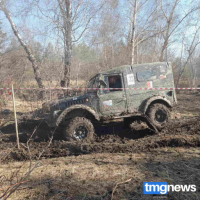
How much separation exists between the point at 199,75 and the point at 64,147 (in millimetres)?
49247

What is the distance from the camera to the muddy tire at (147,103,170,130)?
4793 millimetres

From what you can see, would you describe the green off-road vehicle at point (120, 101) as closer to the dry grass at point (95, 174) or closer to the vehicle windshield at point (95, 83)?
the vehicle windshield at point (95, 83)

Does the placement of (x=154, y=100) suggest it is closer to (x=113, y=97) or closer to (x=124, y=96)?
(x=124, y=96)

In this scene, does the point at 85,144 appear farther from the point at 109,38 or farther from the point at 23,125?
the point at 109,38

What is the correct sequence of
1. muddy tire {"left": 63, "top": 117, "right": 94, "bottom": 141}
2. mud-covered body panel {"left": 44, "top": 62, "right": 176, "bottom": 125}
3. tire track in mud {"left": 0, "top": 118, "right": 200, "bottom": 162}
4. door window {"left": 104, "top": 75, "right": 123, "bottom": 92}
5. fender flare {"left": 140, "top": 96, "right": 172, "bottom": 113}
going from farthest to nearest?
fender flare {"left": 140, "top": 96, "right": 172, "bottom": 113}, door window {"left": 104, "top": 75, "right": 123, "bottom": 92}, mud-covered body panel {"left": 44, "top": 62, "right": 176, "bottom": 125}, muddy tire {"left": 63, "top": 117, "right": 94, "bottom": 141}, tire track in mud {"left": 0, "top": 118, "right": 200, "bottom": 162}

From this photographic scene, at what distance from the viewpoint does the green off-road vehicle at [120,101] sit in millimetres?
4320

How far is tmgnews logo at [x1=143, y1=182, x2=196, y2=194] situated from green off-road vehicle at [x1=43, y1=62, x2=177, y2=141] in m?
2.26

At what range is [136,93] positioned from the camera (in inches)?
190

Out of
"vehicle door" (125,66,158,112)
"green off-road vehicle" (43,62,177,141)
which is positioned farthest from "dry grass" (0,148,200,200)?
"vehicle door" (125,66,158,112)

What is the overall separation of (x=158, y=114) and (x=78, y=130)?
260 cm

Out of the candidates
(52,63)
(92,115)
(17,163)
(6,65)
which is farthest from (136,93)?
(6,65)

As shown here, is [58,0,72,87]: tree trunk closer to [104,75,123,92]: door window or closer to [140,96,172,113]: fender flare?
[104,75,123,92]: door window

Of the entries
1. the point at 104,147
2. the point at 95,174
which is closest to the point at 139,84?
the point at 104,147

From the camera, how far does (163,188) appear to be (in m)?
2.23
